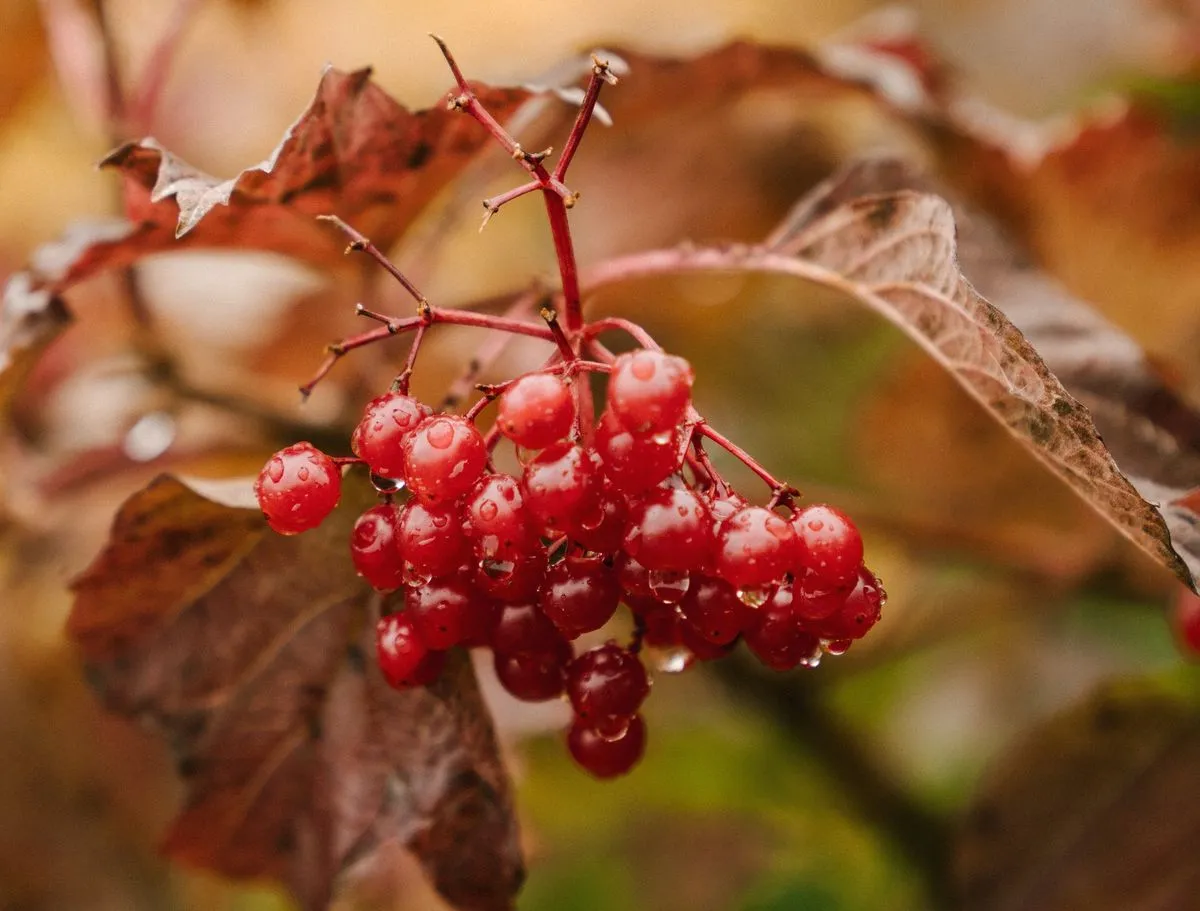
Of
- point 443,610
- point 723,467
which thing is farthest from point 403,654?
point 723,467

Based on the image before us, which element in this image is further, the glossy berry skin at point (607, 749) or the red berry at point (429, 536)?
the glossy berry skin at point (607, 749)

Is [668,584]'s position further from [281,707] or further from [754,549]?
[281,707]

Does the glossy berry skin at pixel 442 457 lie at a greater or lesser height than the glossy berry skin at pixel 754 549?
greater

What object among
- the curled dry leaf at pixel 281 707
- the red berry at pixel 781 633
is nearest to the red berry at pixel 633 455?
the red berry at pixel 781 633

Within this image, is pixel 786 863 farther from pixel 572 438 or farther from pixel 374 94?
pixel 374 94

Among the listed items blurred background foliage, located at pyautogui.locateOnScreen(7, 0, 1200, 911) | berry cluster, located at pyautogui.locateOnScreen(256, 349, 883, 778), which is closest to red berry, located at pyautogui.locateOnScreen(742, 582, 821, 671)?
berry cluster, located at pyautogui.locateOnScreen(256, 349, 883, 778)

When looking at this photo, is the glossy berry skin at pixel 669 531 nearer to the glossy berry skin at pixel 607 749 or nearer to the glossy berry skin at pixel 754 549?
the glossy berry skin at pixel 754 549
